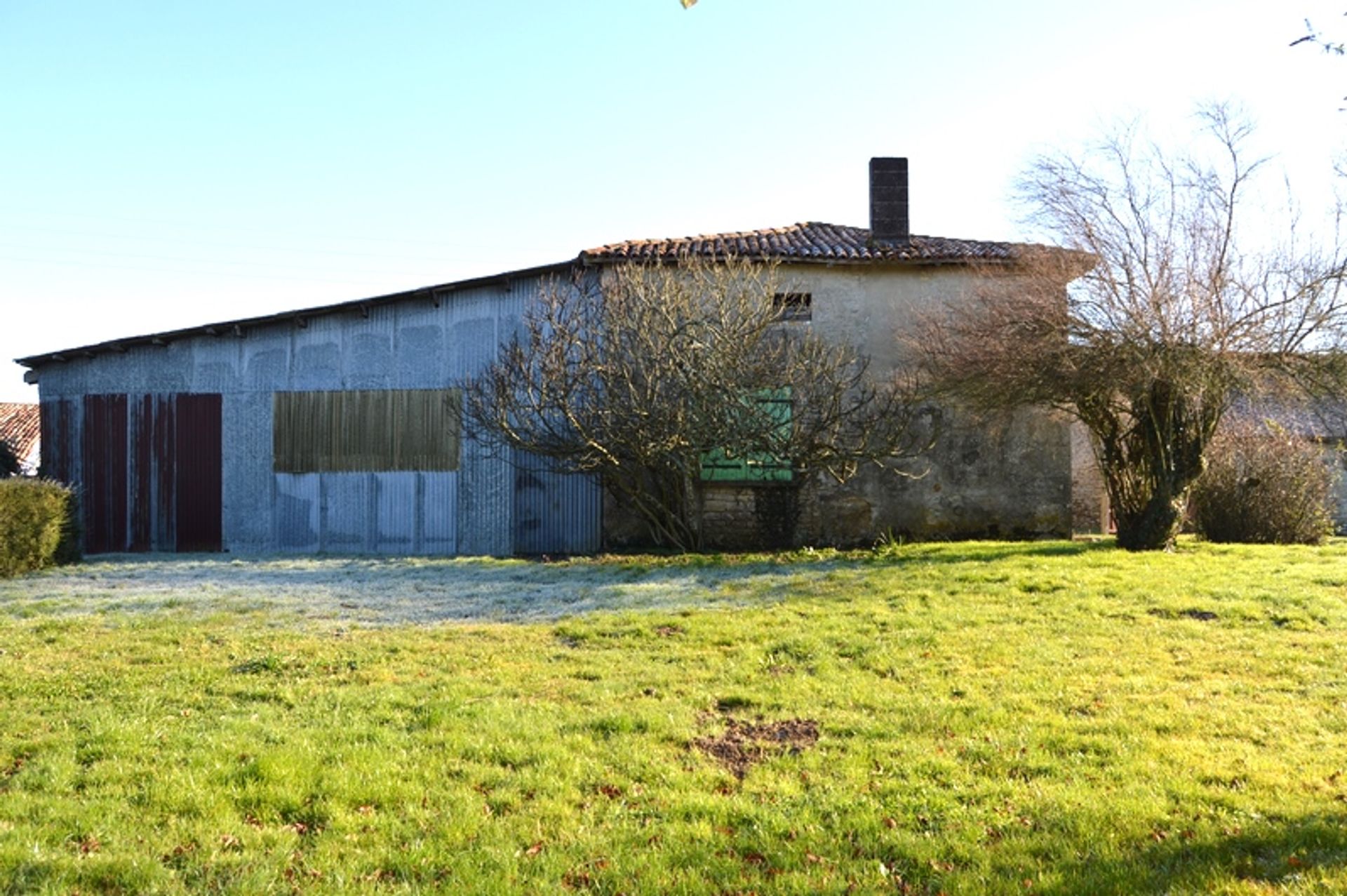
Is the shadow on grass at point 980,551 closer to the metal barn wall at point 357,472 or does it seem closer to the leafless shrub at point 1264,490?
the leafless shrub at point 1264,490

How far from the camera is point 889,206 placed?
1872 cm

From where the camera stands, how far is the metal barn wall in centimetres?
1702

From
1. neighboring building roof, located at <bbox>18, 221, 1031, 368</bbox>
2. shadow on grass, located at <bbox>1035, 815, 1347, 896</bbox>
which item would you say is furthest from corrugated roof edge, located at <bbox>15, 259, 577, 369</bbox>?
shadow on grass, located at <bbox>1035, 815, 1347, 896</bbox>

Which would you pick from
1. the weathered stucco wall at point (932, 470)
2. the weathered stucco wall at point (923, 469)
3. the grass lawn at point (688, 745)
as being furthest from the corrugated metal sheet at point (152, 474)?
the weathered stucco wall at point (932, 470)

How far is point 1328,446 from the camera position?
2305 cm

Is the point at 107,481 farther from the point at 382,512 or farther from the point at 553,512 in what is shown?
the point at 553,512

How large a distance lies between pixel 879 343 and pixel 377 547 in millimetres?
9027

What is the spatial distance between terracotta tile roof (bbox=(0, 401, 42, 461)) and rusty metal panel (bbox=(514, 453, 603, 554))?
20714 mm

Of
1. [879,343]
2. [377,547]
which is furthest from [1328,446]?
[377,547]

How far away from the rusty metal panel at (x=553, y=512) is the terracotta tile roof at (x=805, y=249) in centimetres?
372

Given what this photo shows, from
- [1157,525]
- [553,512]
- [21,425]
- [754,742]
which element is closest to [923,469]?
[1157,525]

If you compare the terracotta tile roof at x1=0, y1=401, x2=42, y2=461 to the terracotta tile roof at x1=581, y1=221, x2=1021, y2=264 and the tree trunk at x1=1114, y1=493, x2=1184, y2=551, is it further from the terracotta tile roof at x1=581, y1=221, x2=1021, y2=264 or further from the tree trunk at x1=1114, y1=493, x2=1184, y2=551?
the tree trunk at x1=1114, y1=493, x2=1184, y2=551

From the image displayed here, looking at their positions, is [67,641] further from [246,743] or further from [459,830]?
[459,830]

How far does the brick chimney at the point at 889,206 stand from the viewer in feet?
61.0
